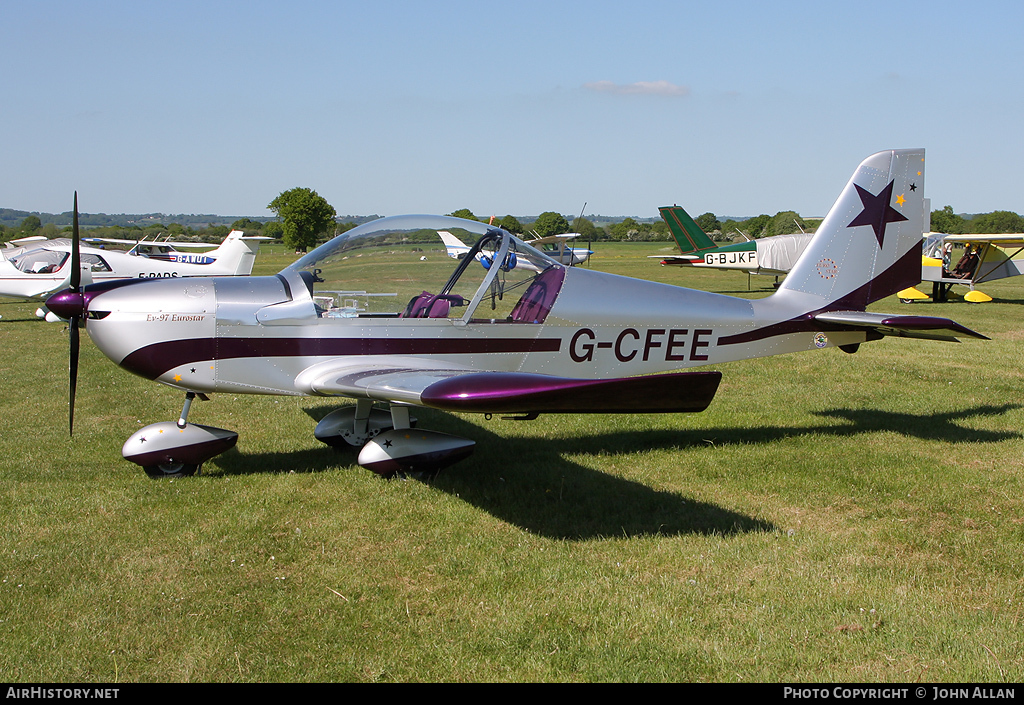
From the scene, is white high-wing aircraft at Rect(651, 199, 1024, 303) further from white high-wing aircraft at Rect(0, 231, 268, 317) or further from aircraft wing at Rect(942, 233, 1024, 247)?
white high-wing aircraft at Rect(0, 231, 268, 317)

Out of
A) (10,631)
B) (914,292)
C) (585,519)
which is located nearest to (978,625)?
(585,519)

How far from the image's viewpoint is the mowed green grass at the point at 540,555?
351 centimetres

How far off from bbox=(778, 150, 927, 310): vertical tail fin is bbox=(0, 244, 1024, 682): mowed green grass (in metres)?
1.49

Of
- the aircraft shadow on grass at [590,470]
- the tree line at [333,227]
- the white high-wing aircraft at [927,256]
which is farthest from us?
the tree line at [333,227]

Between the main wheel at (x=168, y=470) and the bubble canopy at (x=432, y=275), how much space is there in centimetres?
165

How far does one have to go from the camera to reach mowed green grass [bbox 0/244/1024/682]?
11.5ft

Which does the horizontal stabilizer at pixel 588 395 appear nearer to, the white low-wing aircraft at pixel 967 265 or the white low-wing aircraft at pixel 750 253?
the white low-wing aircraft at pixel 967 265

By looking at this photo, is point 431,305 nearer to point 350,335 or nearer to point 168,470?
point 350,335

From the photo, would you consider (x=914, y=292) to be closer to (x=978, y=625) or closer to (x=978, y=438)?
(x=978, y=438)

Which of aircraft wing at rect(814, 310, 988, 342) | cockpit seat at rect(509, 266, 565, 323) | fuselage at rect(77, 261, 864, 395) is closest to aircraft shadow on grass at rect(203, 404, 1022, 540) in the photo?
fuselage at rect(77, 261, 864, 395)

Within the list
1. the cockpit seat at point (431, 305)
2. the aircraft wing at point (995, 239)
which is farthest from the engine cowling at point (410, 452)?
the aircraft wing at point (995, 239)

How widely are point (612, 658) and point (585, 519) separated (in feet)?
5.89

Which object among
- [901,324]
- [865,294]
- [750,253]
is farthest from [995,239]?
[901,324]

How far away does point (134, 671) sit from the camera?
3.37 m
